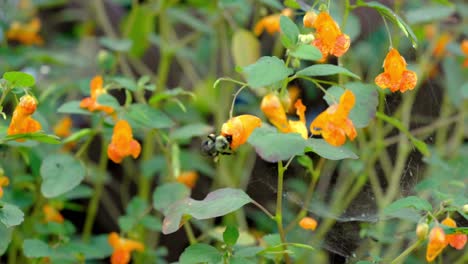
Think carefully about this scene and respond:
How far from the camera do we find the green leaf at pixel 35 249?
1188 millimetres

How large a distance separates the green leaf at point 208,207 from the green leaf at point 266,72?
169mm

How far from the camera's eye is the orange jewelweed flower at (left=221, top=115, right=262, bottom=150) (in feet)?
3.31

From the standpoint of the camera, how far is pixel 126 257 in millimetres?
1309

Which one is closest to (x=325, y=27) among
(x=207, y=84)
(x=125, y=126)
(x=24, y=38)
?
(x=125, y=126)

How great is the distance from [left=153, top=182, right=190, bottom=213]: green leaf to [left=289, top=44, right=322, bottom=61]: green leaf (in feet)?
1.40

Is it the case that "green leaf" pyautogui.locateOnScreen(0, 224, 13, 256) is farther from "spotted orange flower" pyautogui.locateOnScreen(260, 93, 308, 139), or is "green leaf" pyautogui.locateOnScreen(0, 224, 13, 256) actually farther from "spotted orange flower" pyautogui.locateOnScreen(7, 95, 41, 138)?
"spotted orange flower" pyautogui.locateOnScreen(260, 93, 308, 139)

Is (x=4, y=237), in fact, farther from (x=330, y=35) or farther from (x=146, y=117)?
(x=330, y=35)

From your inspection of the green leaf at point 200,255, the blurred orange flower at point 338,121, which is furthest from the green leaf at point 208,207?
the blurred orange flower at point 338,121

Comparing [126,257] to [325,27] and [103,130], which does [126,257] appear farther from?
[325,27]

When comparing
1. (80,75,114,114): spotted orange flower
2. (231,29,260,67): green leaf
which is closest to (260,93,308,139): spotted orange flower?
(80,75,114,114): spotted orange flower

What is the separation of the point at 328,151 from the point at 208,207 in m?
0.18

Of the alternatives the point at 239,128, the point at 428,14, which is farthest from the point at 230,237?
the point at 428,14

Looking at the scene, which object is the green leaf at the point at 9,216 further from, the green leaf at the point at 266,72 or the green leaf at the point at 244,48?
the green leaf at the point at 244,48

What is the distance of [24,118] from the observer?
41.5 inches
